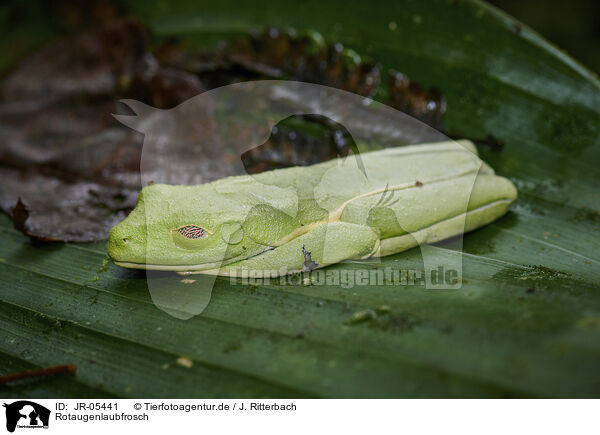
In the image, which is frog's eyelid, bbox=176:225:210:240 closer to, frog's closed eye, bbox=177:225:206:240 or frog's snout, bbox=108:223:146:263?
frog's closed eye, bbox=177:225:206:240

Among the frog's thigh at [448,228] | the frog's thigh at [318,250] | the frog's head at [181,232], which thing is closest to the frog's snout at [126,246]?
the frog's head at [181,232]

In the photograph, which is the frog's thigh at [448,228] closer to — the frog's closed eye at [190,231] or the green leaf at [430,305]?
the green leaf at [430,305]

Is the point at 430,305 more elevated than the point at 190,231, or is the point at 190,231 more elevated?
the point at 430,305

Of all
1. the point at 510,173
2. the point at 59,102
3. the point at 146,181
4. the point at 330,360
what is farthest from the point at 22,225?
the point at 510,173
